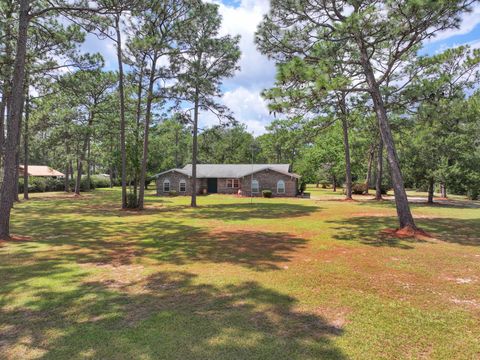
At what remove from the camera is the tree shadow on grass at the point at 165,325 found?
3.77 m

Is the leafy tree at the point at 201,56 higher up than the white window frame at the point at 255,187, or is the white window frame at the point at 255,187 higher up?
the leafy tree at the point at 201,56

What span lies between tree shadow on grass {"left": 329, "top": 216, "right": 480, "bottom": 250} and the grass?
0.20m

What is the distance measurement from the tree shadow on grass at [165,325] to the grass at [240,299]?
0.06ft

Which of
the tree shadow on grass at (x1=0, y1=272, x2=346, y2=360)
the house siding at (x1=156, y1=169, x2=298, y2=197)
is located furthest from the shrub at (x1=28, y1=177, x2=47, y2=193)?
the tree shadow on grass at (x1=0, y1=272, x2=346, y2=360)

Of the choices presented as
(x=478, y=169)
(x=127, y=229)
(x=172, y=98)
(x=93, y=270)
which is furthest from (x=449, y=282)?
(x=478, y=169)

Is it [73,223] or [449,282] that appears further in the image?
[73,223]

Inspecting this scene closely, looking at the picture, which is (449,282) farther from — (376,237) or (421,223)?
(421,223)

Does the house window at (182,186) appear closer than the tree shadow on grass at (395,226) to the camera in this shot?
No

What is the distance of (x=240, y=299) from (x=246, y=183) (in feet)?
102

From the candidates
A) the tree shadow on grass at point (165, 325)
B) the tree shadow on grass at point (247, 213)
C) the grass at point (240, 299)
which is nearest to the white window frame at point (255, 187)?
the tree shadow on grass at point (247, 213)

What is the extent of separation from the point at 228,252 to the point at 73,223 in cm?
940

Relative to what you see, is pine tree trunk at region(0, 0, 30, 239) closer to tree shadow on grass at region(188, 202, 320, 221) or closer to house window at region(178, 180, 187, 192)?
tree shadow on grass at region(188, 202, 320, 221)

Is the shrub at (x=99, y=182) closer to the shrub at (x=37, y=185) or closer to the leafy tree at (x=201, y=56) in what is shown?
the shrub at (x=37, y=185)

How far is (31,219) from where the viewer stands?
51.5 feet
